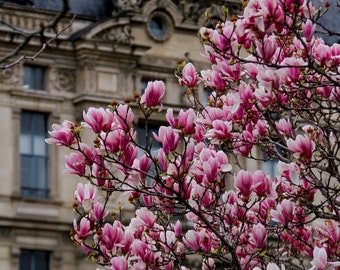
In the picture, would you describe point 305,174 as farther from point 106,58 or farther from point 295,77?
point 106,58

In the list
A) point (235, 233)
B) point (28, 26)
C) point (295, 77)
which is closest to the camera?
point (295, 77)

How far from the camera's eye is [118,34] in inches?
1843

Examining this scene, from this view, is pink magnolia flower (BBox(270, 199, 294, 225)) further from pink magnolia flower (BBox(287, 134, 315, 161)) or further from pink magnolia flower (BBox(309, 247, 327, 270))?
pink magnolia flower (BBox(309, 247, 327, 270))

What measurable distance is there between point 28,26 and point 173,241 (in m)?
25.4

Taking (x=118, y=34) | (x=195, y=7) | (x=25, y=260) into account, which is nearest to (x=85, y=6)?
(x=118, y=34)

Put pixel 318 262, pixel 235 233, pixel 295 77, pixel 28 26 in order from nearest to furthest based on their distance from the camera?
1. pixel 318 262
2. pixel 295 77
3. pixel 235 233
4. pixel 28 26

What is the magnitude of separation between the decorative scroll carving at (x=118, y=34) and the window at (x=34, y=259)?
238 inches

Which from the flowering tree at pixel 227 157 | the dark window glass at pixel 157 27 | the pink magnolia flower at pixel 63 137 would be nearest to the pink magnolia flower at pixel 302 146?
the flowering tree at pixel 227 157

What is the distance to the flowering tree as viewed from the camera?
61.1 ft

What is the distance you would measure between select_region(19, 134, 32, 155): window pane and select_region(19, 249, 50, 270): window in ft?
8.48

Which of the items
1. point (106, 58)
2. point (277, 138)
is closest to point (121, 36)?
point (106, 58)

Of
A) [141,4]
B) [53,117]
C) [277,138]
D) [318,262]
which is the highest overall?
[141,4]

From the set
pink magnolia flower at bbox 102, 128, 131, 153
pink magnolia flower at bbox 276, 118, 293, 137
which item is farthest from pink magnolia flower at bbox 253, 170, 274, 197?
pink magnolia flower at bbox 276, 118, 293, 137

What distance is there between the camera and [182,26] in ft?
157
